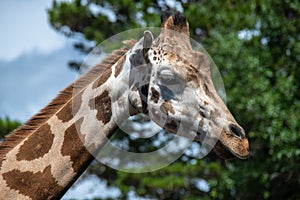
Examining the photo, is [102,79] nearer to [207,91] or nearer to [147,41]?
[147,41]

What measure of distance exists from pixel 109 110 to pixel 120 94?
4.8 inches

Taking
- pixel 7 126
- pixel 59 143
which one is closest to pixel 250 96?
pixel 7 126

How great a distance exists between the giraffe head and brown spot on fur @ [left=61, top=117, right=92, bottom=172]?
1.29 feet

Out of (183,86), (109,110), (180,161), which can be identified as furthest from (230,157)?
(180,161)

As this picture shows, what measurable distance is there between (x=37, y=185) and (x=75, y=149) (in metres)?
0.31

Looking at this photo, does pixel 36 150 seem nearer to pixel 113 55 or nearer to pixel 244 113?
pixel 113 55

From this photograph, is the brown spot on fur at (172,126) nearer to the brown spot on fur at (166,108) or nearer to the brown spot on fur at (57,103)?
the brown spot on fur at (166,108)

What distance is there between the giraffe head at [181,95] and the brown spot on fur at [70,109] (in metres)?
0.38

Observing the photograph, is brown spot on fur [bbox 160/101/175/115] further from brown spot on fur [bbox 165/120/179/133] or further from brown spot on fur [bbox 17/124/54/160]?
brown spot on fur [bbox 17/124/54/160]

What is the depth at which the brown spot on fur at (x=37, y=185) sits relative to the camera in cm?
447

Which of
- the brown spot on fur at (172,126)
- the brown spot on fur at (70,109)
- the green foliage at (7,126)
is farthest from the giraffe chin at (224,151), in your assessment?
the green foliage at (7,126)

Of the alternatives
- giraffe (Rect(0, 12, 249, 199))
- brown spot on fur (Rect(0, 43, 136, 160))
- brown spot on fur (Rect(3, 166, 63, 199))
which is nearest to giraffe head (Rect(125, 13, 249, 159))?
giraffe (Rect(0, 12, 249, 199))

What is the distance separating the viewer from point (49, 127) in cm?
469

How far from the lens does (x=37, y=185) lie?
4.48 meters
